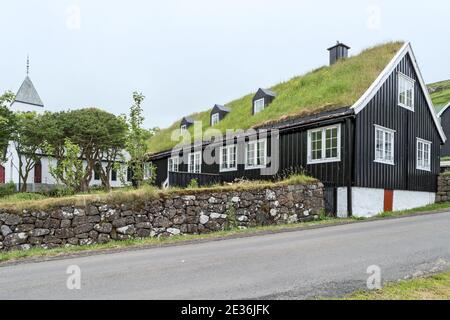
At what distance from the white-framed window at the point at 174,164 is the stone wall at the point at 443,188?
15.8 m

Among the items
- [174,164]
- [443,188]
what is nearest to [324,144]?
[443,188]

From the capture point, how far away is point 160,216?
1190 centimetres

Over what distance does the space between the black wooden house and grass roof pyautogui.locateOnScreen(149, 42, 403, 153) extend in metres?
0.66

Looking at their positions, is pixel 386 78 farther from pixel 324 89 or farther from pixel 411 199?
pixel 411 199

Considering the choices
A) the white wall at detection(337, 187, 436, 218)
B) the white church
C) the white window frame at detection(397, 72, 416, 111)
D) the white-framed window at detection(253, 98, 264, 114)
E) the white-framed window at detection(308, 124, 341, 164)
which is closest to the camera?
the white wall at detection(337, 187, 436, 218)

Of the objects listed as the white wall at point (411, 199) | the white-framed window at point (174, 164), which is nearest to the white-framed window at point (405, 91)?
the white wall at point (411, 199)

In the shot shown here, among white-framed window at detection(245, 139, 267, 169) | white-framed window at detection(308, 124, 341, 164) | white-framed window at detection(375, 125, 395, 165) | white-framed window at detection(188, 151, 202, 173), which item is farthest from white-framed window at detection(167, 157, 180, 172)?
white-framed window at detection(375, 125, 395, 165)

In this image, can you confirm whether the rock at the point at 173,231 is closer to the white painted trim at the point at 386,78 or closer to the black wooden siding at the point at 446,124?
the white painted trim at the point at 386,78

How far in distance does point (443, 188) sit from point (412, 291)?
18407mm

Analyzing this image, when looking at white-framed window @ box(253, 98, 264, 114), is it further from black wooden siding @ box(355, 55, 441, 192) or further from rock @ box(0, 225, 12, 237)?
rock @ box(0, 225, 12, 237)

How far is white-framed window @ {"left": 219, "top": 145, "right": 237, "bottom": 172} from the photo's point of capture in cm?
2123

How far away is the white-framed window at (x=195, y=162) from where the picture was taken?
24031 millimetres

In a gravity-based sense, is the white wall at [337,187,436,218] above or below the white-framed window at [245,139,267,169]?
below

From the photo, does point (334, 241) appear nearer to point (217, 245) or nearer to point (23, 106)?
point (217, 245)
